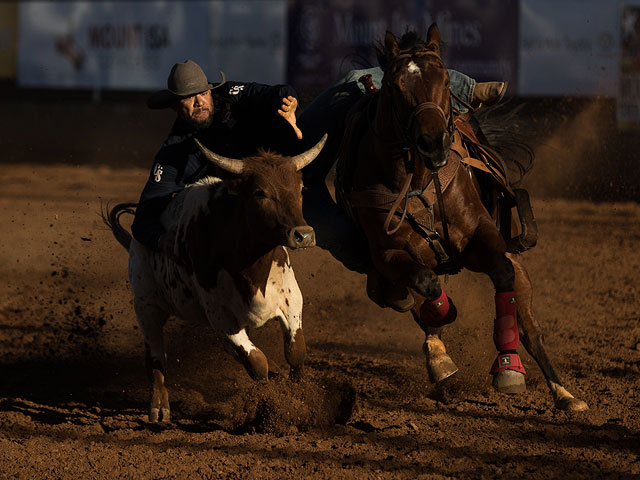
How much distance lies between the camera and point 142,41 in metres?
15.3

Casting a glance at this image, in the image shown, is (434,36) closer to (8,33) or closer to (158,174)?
(158,174)

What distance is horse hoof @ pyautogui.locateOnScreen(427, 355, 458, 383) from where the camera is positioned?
5.16 m

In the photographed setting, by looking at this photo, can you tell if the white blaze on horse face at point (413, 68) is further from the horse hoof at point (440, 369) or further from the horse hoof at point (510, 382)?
the horse hoof at point (440, 369)

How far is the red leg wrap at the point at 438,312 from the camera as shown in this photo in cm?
492

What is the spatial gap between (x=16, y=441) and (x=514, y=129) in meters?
3.87

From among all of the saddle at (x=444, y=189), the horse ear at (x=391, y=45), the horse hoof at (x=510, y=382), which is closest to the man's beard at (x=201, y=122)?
the saddle at (x=444, y=189)

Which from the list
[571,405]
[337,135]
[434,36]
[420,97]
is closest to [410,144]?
[420,97]

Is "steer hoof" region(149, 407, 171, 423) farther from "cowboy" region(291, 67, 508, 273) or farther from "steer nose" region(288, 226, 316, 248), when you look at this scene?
"steer nose" region(288, 226, 316, 248)

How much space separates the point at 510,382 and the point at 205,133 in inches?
90.3

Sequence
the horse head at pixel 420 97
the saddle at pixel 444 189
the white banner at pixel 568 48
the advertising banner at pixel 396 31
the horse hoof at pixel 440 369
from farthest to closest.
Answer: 1. the advertising banner at pixel 396 31
2. the white banner at pixel 568 48
3. the horse hoof at pixel 440 369
4. the saddle at pixel 444 189
5. the horse head at pixel 420 97

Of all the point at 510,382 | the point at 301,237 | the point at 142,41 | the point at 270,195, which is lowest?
the point at 510,382

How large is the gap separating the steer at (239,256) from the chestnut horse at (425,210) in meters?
0.39

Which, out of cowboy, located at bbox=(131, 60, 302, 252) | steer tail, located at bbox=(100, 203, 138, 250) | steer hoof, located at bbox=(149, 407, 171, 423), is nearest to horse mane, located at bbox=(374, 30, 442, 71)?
cowboy, located at bbox=(131, 60, 302, 252)

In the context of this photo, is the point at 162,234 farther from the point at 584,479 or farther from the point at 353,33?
the point at 353,33
